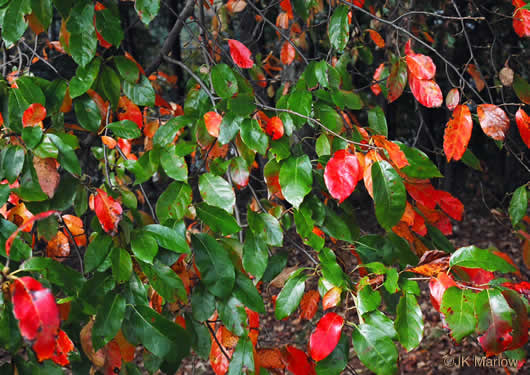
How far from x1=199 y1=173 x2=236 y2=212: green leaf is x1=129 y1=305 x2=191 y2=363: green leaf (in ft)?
0.76

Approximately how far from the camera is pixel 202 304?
913 millimetres

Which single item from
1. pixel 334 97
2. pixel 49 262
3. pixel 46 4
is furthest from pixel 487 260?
pixel 46 4

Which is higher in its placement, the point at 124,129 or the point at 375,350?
the point at 124,129

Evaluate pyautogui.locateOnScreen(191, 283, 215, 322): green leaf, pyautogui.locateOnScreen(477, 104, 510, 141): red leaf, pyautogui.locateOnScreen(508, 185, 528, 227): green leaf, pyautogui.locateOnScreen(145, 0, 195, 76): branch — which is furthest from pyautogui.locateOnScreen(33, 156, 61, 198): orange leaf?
pyautogui.locateOnScreen(508, 185, 528, 227): green leaf

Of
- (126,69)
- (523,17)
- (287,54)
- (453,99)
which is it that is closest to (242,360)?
(126,69)

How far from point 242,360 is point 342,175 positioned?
0.40m

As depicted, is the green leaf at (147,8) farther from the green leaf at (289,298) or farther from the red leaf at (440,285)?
the red leaf at (440,285)

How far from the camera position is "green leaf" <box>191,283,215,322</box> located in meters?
0.91

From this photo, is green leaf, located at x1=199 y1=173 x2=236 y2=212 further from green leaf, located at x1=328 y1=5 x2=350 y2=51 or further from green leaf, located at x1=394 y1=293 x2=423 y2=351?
green leaf, located at x1=328 y1=5 x2=350 y2=51

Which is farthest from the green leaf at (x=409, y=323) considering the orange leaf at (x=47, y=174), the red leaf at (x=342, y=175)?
the orange leaf at (x=47, y=174)

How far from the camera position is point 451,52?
4344mm

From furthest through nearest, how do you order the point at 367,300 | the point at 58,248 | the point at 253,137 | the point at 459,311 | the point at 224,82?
1. the point at 58,248
2. the point at 224,82
3. the point at 253,137
4. the point at 367,300
5. the point at 459,311

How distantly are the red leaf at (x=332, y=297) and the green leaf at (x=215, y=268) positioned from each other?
0.59 ft

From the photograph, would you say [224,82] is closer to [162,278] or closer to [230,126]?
[230,126]
